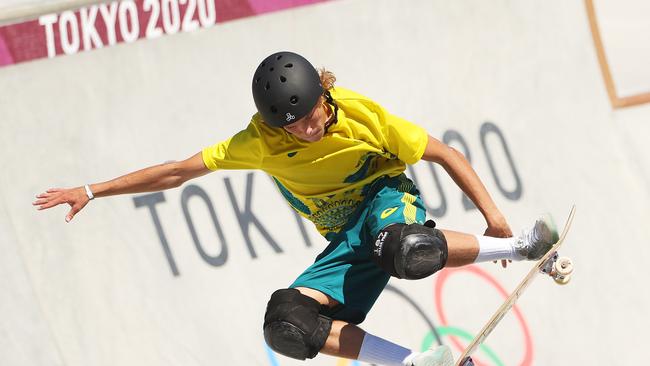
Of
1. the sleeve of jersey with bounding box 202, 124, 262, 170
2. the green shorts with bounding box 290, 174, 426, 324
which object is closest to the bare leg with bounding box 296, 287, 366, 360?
the green shorts with bounding box 290, 174, 426, 324

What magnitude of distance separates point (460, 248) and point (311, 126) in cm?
105

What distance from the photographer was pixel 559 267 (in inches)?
221

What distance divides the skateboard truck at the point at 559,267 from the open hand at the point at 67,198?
8.29 feet

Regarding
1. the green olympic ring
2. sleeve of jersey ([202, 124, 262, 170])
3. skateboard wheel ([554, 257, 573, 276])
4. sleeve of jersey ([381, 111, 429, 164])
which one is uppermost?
sleeve of jersey ([202, 124, 262, 170])

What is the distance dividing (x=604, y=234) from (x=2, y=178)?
16.1 feet

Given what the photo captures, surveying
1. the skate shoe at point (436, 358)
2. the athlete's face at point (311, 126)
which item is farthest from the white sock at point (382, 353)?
the athlete's face at point (311, 126)

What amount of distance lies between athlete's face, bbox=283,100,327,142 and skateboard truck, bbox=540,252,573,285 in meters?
1.50

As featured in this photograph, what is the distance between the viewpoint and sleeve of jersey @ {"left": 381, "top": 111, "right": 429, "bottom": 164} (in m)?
5.34

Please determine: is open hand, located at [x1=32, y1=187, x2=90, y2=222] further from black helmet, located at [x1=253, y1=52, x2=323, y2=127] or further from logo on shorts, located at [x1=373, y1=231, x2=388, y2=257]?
logo on shorts, located at [x1=373, y1=231, x2=388, y2=257]

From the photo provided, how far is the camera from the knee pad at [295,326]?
514cm

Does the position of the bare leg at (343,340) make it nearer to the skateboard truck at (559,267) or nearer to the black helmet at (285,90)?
the black helmet at (285,90)

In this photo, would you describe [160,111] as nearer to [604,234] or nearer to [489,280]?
[489,280]

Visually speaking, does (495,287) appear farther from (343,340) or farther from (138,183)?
(138,183)

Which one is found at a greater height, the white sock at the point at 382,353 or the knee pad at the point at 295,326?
the knee pad at the point at 295,326
